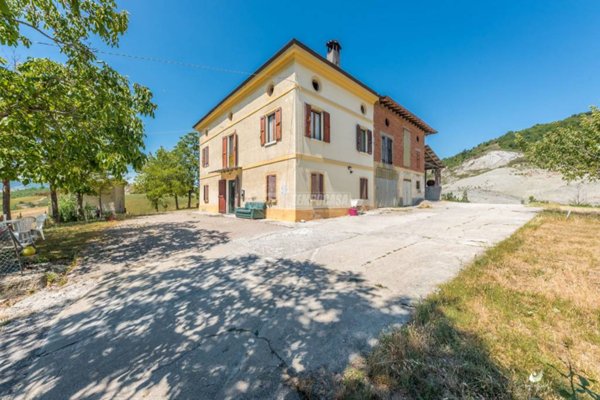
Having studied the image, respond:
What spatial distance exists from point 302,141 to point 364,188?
220 inches

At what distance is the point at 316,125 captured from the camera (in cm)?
1140

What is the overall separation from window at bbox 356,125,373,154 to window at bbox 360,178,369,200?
6.08 feet

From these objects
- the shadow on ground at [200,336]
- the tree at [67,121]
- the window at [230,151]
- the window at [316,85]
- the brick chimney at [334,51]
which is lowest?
the shadow on ground at [200,336]

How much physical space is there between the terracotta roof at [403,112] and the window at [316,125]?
21.0 feet

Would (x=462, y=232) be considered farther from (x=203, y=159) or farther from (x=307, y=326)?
(x=203, y=159)

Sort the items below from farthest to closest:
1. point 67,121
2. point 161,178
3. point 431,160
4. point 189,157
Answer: point 189,157
point 161,178
point 431,160
point 67,121

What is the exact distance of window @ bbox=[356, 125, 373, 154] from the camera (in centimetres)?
1346

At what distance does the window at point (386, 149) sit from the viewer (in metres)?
16.2

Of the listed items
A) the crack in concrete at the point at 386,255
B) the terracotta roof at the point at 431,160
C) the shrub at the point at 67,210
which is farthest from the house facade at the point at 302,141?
the shrub at the point at 67,210

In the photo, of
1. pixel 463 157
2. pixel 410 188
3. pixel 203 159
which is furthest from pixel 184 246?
pixel 463 157

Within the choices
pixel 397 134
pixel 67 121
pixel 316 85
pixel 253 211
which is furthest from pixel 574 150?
pixel 67 121

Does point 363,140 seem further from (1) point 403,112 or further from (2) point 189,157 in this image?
(2) point 189,157

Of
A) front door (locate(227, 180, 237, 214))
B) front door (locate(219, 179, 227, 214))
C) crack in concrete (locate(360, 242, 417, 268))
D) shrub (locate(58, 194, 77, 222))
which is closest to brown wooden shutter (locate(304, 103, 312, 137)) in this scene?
front door (locate(227, 180, 237, 214))

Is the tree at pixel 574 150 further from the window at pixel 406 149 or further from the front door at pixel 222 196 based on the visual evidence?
the front door at pixel 222 196
